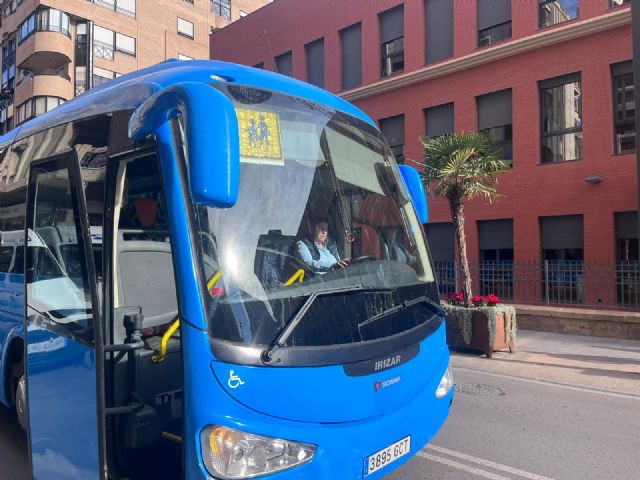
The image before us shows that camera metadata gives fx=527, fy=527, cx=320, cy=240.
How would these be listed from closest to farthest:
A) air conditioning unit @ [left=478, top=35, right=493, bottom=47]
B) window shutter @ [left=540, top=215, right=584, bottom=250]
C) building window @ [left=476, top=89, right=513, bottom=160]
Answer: window shutter @ [left=540, top=215, right=584, bottom=250] < building window @ [left=476, top=89, right=513, bottom=160] < air conditioning unit @ [left=478, top=35, right=493, bottom=47]

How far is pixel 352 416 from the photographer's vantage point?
9.32 feet

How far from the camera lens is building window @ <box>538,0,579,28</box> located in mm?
15508

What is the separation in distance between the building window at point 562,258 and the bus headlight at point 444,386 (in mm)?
10507

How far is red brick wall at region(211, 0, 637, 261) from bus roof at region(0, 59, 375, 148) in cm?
1275

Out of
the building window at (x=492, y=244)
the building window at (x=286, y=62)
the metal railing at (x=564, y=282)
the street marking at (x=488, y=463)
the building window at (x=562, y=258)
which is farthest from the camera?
the building window at (x=286, y=62)

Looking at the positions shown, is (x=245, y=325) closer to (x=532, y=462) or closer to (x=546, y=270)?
(x=532, y=462)

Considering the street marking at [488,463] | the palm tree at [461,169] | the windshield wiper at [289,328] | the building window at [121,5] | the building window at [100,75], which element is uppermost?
the building window at [121,5]

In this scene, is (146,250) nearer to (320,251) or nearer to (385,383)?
(320,251)

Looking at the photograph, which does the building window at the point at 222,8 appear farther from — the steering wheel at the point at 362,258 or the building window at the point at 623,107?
the steering wheel at the point at 362,258

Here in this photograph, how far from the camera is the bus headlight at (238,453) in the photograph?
8.20 ft

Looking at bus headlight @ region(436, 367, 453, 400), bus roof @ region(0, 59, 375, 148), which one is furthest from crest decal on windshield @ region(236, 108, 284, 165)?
bus headlight @ region(436, 367, 453, 400)

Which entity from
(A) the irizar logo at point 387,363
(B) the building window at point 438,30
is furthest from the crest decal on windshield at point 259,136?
(B) the building window at point 438,30

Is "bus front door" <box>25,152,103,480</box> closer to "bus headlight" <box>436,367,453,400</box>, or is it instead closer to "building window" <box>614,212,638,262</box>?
"bus headlight" <box>436,367,453,400</box>

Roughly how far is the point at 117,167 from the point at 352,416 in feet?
6.49
